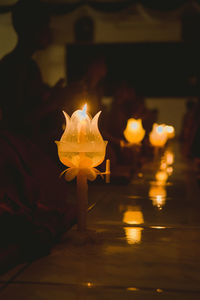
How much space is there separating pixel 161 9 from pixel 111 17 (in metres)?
1.56

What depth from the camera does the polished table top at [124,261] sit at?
5.50 ft

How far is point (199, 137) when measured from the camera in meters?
5.18

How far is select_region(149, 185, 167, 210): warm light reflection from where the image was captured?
3.42 metres

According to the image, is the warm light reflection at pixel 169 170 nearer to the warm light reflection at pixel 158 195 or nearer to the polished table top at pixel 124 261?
the warm light reflection at pixel 158 195

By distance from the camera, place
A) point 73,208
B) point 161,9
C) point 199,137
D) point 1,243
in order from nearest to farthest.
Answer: point 1,243 → point 73,208 → point 199,137 → point 161,9

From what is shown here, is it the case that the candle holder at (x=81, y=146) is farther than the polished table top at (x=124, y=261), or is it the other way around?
the candle holder at (x=81, y=146)

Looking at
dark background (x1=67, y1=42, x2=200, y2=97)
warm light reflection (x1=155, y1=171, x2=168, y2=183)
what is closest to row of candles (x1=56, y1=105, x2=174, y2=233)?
warm light reflection (x1=155, y1=171, x2=168, y2=183)

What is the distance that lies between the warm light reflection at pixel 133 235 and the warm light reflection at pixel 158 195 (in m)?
0.66

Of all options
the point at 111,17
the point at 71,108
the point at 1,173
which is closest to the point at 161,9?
the point at 111,17

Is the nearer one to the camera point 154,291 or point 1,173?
point 154,291

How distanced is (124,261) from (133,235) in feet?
1.52

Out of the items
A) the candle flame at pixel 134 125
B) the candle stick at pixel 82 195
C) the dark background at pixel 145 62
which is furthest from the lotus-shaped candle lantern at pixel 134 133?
the dark background at pixel 145 62

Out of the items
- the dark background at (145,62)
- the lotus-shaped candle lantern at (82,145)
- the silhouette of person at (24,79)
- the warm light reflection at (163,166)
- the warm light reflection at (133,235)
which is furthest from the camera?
the dark background at (145,62)

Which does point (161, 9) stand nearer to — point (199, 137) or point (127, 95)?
point (127, 95)
